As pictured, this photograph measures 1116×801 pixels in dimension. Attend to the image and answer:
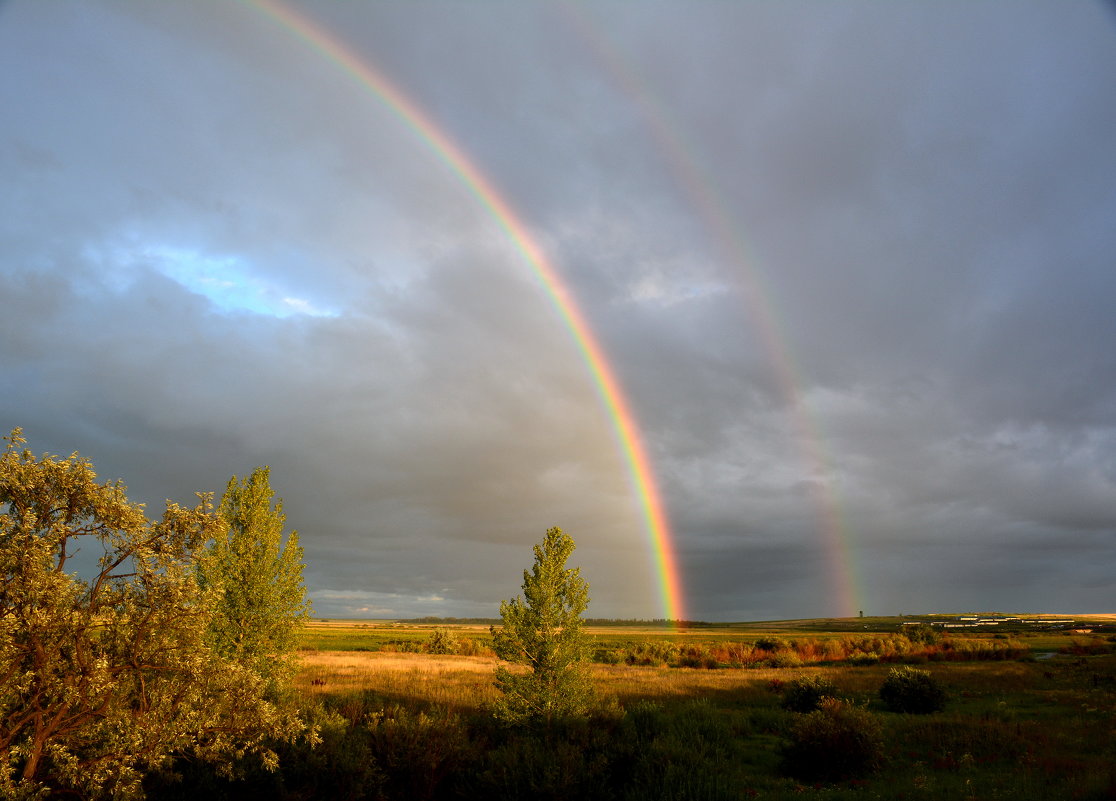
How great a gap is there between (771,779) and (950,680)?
27297mm

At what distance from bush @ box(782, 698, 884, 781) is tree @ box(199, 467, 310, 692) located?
54.3 feet

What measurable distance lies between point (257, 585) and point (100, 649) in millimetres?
14104

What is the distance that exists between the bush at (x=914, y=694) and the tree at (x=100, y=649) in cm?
2743

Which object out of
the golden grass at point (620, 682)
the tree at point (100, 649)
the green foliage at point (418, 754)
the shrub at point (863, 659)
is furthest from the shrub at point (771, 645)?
the tree at point (100, 649)

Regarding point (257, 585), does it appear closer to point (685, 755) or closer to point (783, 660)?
point (685, 755)

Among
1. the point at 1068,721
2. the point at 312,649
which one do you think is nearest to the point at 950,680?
the point at 1068,721

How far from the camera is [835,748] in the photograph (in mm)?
18250

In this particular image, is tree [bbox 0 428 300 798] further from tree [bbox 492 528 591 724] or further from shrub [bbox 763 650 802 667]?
shrub [bbox 763 650 802 667]

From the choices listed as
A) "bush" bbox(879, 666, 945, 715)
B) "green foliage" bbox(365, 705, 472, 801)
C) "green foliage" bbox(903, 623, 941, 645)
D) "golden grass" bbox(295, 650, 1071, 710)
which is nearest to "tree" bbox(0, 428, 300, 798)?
"green foliage" bbox(365, 705, 472, 801)

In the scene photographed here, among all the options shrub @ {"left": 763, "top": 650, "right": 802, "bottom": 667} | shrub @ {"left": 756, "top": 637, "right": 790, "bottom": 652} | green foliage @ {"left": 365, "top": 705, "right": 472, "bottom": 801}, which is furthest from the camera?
shrub @ {"left": 756, "top": 637, "right": 790, "bottom": 652}

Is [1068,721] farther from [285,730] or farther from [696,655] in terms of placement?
[696,655]

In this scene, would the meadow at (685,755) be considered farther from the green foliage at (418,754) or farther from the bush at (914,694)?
the bush at (914,694)

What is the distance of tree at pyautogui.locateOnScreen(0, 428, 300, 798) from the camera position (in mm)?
9125

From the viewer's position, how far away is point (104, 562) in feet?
33.7
